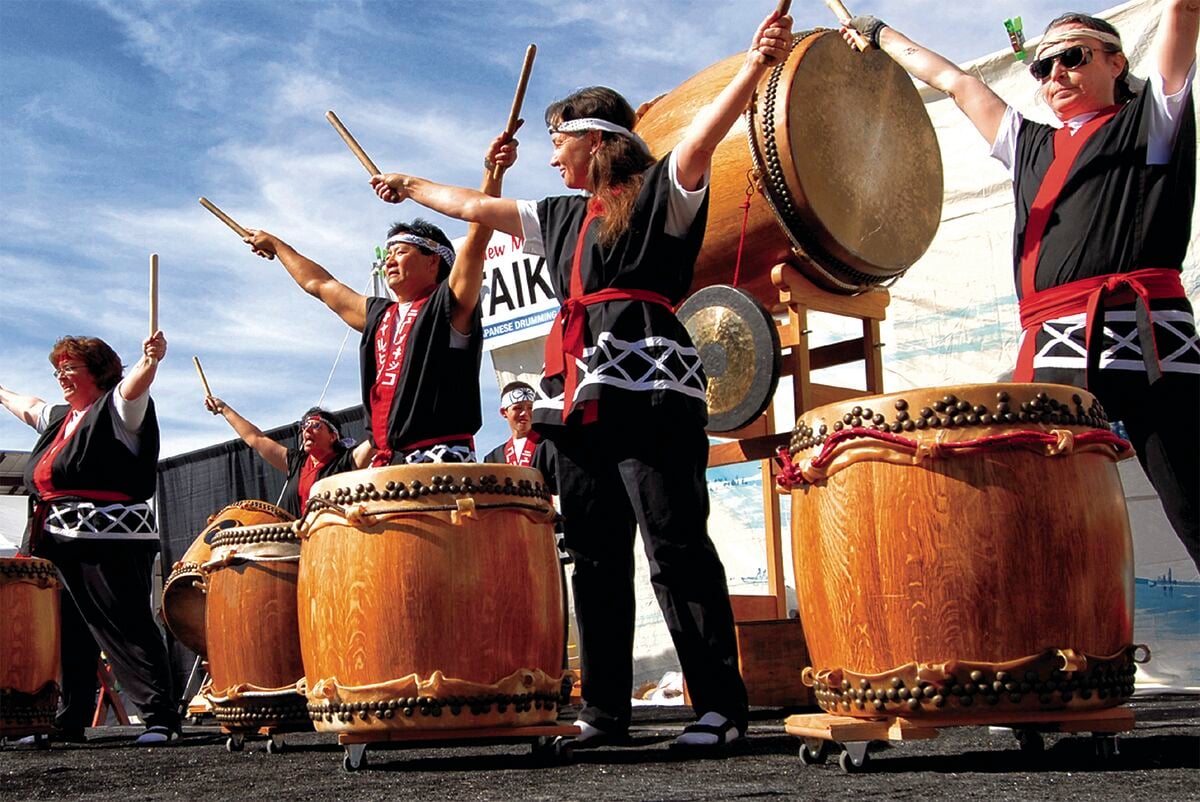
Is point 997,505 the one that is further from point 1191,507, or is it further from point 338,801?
point 338,801

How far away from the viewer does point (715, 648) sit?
2615 millimetres

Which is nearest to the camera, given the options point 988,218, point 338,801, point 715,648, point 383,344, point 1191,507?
point 338,801

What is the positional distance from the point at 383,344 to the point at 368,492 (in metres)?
1.04

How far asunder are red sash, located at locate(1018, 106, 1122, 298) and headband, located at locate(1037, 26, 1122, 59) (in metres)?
0.14

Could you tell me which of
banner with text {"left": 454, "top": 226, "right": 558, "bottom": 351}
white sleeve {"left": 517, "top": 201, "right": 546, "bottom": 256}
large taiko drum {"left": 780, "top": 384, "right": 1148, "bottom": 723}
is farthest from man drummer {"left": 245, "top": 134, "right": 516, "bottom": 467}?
banner with text {"left": 454, "top": 226, "right": 558, "bottom": 351}

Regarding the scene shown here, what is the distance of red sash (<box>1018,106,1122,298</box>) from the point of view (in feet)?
8.08

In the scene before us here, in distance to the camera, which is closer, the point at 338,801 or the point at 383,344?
the point at 338,801

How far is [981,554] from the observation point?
6.25 feet

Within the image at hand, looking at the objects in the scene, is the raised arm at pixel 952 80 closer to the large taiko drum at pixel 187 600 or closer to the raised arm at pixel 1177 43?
the raised arm at pixel 1177 43

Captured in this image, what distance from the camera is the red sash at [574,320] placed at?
2.70 metres

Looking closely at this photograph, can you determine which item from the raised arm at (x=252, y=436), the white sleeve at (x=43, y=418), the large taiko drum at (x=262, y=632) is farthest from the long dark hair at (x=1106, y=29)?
the raised arm at (x=252, y=436)

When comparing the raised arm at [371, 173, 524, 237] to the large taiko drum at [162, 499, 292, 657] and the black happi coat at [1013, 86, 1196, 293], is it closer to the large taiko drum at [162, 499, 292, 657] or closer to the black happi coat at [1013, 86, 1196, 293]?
the black happi coat at [1013, 86, 1196, 293]

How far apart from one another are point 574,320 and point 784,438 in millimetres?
1982

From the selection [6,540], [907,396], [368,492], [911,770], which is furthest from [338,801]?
[6,540]
